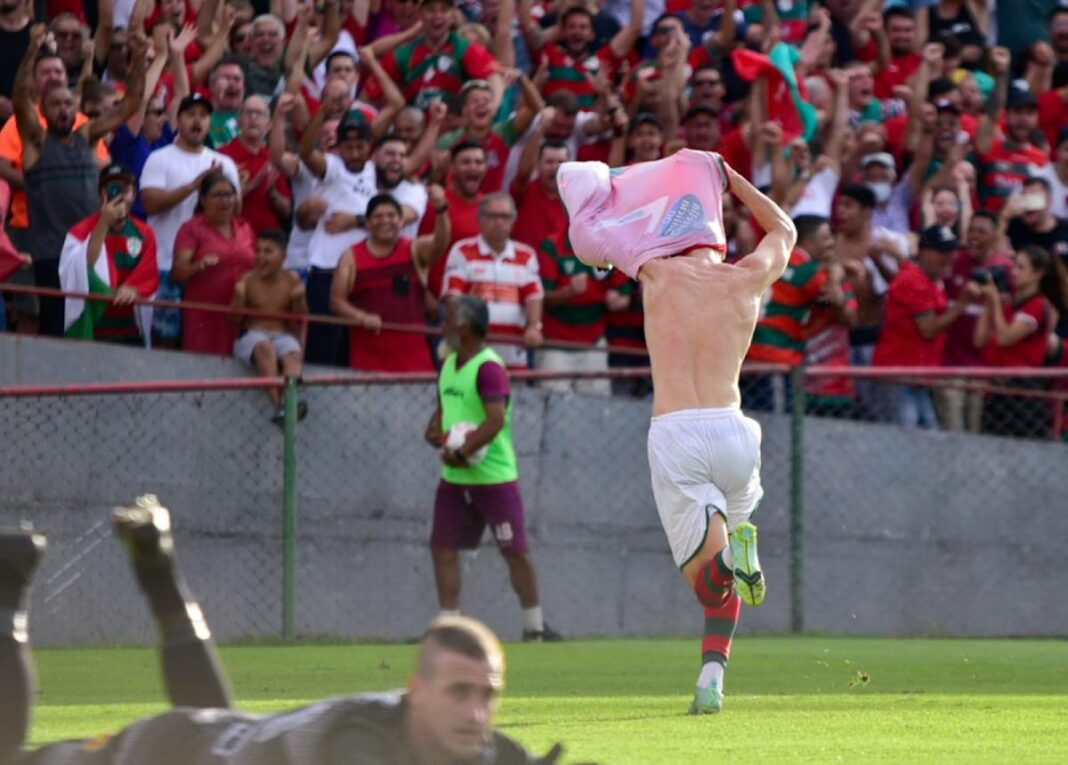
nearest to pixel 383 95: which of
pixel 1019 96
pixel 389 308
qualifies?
pixel 389 308

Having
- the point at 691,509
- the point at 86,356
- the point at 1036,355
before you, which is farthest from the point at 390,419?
the point at 691,509

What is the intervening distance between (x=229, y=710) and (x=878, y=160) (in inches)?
515

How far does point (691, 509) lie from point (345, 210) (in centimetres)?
709

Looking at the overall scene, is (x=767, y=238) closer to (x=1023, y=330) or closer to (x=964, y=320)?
(x=1023, y=330)

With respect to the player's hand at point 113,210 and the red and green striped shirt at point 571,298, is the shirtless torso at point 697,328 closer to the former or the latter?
the player's hand at point 113,210

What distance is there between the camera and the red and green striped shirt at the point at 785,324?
16672 millimetres

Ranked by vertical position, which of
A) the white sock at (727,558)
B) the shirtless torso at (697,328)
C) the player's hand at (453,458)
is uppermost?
the shirtless torso at (697,328)

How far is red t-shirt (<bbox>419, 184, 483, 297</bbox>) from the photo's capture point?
16547 mm

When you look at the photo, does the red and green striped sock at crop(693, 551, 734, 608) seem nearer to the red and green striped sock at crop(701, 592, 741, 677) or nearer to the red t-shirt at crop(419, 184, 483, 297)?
the red and green striped sock at crop(701, 592, 741, 677)

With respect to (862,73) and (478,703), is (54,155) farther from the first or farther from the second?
(478,703)

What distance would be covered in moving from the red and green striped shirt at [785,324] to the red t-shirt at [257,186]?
3951 mm

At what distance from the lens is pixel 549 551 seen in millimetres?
16641

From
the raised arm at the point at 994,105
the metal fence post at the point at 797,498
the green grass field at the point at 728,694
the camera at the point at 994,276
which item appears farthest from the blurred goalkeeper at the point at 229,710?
the raised arm at the point at 994,105

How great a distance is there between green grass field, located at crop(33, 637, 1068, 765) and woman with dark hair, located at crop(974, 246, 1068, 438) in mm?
2570
